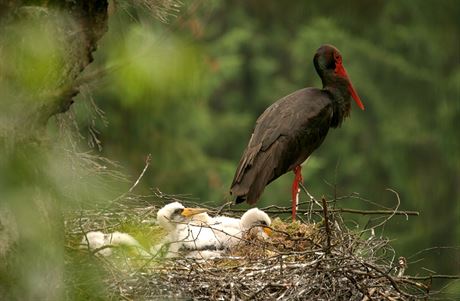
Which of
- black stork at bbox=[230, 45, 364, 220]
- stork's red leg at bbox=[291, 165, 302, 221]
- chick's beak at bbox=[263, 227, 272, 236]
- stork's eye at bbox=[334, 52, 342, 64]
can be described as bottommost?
stork's red leg at bbox=[291, 165, 302, 221]

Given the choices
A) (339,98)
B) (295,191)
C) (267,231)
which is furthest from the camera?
(339,98)

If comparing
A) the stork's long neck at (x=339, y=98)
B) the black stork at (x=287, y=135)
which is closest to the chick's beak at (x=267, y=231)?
the black stork at (x=287, y=135)

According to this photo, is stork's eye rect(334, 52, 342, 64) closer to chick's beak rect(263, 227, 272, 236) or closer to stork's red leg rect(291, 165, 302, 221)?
stork's red leg rect(291, 165, 302, 221)

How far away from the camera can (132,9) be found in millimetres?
4473

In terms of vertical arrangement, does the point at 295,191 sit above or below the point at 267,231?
below

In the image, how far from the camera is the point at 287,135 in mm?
7270

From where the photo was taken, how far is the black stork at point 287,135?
7047 mm

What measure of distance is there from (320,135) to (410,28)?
50.0 feet

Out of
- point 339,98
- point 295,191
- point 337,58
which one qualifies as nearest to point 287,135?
point 295,191

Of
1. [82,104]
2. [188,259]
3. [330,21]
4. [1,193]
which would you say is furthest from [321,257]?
[330,21]

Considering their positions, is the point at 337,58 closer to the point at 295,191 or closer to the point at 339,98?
the point at 339,98

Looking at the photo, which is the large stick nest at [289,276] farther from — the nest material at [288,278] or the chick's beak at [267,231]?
the chick's beak at [267,231]

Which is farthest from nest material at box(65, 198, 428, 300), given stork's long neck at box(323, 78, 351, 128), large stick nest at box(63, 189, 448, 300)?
stork's long neck at box(323, 78, 351, 128)

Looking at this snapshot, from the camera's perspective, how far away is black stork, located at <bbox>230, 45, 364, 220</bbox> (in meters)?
7.05
